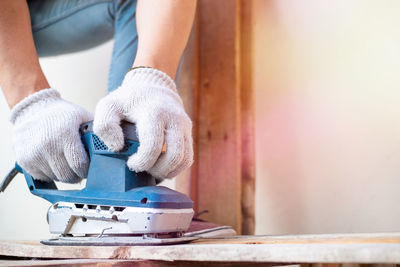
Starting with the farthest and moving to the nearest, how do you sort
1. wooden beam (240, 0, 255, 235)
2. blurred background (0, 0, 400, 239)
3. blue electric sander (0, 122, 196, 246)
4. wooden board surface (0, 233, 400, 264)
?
wooden beam (240, 0, 255, 235) < blurred background (0, 0, 400, 239) < blue electric sander (0, 122, 196, 246) < wooden board surface (0, 233, 400, 264)

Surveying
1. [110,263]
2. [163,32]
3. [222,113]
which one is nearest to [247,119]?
[222,113]

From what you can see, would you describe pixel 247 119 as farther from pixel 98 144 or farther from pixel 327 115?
pixel 98 144

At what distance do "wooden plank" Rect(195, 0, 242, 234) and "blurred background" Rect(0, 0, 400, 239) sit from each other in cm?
10

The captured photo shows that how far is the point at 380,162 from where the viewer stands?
1395 millimetres

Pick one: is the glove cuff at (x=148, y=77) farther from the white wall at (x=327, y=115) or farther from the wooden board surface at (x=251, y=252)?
the white wall at (x=327, y=115)

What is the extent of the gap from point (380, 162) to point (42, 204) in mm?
1403

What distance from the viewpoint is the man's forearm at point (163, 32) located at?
99 cm

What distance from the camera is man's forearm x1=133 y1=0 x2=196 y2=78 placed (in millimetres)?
988

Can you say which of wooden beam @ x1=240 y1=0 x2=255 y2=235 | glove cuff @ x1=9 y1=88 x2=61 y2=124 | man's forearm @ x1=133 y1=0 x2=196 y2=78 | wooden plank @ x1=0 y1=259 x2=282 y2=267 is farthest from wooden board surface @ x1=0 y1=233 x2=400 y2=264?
wooden beam @ x1=240 y1=0 x2=255 y2=235

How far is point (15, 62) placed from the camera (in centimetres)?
101

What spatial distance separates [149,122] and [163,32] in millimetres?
269

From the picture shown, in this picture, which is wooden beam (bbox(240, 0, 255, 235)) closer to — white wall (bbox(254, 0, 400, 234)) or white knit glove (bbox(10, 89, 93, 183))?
white wall (bbox(254, 0, 400, 234))

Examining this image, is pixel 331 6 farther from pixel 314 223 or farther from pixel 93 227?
pixel 93 227

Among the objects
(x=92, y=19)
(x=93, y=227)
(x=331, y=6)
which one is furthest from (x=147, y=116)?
(x=331, y=6)
